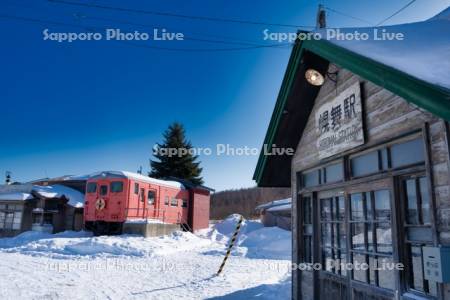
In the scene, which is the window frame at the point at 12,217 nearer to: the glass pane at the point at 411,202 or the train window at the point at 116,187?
the train window at the point at 116,187

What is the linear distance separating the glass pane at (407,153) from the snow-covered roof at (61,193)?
77.9 feet

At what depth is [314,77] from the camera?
573 centimetres

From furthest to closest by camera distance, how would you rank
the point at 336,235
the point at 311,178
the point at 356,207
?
the point at 311,178 < the point at 336,235 < the point at 356,207

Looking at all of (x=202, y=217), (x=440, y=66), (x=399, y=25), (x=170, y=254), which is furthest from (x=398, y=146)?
(x=202, y=217)

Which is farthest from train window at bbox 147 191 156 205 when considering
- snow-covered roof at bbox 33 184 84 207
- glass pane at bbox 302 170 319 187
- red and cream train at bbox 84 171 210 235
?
glass pane at bbox 302 170 319 187

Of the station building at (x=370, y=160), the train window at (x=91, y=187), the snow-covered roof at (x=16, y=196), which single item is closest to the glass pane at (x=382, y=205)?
the station building at (x=370, y=160)

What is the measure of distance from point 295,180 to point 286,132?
3.26 feet

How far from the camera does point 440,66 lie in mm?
3445

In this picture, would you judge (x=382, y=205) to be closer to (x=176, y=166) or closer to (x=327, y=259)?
(x=327, y=259)

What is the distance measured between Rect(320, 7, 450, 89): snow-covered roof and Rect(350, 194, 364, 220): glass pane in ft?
6.76

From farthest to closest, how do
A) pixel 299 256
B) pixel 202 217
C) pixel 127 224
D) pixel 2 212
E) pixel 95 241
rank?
pixel 202 217, pixel 2 212, pixel 127 224, pixel 95 241, pixel 299 256

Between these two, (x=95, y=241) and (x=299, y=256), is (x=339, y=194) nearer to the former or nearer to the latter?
(x=299, y=256)

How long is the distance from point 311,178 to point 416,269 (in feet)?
9.69

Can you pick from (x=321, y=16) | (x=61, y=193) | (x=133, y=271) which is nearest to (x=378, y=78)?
(x=321, y=16)
